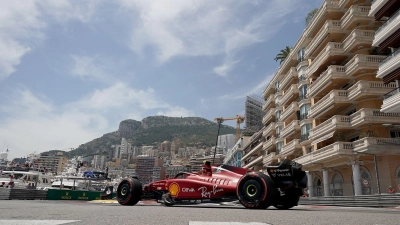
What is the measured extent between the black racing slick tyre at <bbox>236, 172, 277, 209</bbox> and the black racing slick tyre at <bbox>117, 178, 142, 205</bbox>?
14.2 feet

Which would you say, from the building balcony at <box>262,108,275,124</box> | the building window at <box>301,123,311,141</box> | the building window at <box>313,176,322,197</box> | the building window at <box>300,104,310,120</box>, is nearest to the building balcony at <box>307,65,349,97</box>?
the building window at <box>300,104,310,120</box>

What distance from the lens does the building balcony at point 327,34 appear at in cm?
3012

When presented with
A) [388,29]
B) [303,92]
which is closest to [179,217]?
[388,29]

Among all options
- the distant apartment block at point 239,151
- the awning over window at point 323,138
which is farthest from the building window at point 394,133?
the distant apartment block at point 239,151

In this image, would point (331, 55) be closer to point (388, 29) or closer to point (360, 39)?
point (360, 39)

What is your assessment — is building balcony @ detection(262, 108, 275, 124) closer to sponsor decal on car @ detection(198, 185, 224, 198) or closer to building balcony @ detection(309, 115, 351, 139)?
building balcony @ detection(309, 115, 351, 139)

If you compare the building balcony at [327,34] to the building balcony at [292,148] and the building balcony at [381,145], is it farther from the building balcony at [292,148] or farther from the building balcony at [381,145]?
the building balcony at [381,145]

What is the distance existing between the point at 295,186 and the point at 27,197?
68.7 ft

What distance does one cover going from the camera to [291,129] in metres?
38.5

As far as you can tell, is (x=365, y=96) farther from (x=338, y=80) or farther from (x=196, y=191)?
(x=196, y=191)

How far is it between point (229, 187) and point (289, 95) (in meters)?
33.0

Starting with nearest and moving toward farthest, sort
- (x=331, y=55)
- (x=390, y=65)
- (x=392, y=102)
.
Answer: (x=392, y=102)
(x=390, y=65)
(x=331, y=55)

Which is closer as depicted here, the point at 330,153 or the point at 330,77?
the point at 330,153

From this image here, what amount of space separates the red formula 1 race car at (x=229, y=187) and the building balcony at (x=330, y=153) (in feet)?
63.0
